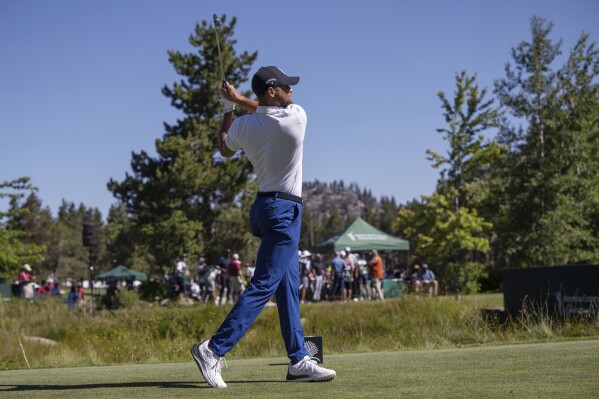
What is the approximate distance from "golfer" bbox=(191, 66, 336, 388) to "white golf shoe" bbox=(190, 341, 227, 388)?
2cm

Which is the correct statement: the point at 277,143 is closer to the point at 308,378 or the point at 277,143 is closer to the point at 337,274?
the point at 308,378

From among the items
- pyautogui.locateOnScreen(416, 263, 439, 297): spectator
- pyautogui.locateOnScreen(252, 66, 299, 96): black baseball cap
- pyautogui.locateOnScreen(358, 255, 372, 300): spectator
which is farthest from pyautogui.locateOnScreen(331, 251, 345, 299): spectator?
pyautogui.locateOnScreen(252, 66, 299, 96): black baseball cap

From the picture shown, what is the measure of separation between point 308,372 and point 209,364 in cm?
63

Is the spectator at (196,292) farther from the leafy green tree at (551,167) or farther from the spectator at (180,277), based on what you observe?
the leafy green tree at (551,167)

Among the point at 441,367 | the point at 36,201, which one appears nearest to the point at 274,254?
the point at 441,367

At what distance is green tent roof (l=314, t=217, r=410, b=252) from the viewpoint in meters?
36.9

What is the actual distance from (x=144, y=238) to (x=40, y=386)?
136ft

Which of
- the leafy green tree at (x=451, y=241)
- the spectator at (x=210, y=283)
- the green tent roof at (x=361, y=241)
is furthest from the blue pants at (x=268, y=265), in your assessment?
the leafy green tree at (x=451, y=241)

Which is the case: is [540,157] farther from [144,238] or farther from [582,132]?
[144,238]

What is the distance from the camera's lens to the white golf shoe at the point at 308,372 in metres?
5.28

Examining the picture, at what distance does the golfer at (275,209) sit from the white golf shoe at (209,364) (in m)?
0.02

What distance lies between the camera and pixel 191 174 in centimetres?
4397

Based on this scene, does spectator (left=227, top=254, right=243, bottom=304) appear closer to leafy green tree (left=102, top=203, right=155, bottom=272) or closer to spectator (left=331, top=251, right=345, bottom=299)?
spectator (left=331, top=251, right=345, bottom=299)

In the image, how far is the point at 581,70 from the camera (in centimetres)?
4103
